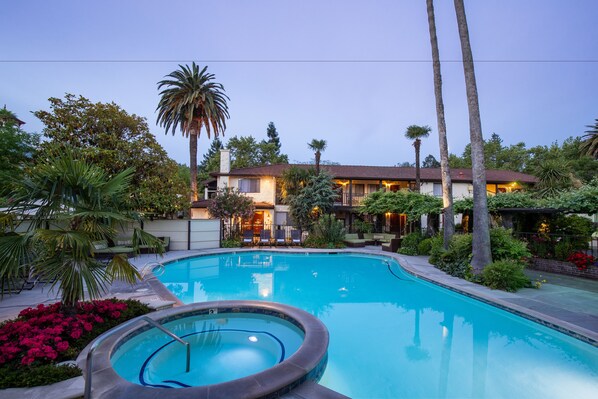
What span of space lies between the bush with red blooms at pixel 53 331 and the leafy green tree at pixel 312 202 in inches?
616

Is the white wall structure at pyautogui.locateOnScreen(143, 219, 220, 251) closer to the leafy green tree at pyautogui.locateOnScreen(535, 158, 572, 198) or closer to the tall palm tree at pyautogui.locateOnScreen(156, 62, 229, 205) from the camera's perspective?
the tall palm tree at pyautogui.locateOnScreen(156, 62, 229, 205)

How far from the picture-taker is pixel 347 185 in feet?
85.0

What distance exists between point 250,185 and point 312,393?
21.4 metres

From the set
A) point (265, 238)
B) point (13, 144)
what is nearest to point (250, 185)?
point (265, 238)


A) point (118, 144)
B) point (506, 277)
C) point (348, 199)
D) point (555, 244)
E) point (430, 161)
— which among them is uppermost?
point (430, 161)

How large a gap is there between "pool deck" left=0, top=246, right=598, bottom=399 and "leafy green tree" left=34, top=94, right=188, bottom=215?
281 inches

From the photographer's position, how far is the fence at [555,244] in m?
11.6

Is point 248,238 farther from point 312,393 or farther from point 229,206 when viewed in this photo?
point 312,393

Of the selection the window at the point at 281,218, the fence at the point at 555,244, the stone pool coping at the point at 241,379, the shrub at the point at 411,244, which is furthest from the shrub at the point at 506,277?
the window at the point at 281,218

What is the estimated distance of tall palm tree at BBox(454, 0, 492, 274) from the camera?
10109 millimetres

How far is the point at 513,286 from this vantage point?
884cm

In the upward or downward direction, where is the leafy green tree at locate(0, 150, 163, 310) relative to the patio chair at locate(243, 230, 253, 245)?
upward

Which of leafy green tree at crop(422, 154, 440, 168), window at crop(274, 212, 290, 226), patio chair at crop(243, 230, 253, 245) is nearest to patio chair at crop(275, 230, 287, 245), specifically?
patio chair at crop(243, 230, 253, 245)

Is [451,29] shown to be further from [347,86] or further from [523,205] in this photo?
[347,86]
